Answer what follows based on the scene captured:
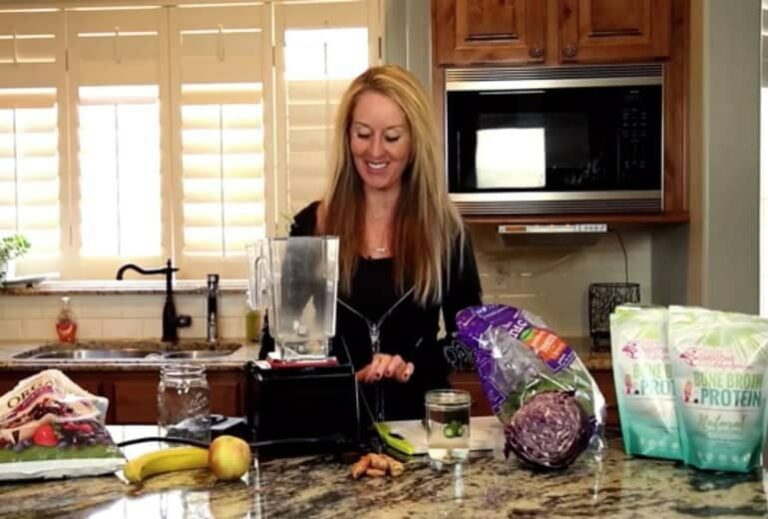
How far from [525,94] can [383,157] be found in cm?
138

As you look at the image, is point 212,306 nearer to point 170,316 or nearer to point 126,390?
point 170,316

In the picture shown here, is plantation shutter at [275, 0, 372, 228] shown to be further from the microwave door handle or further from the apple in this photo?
the apple

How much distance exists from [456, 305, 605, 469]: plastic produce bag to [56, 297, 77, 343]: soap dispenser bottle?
2.47m

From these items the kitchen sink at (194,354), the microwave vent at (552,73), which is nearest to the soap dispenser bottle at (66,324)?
the kitchen sink at (194,354)

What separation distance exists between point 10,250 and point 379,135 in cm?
228

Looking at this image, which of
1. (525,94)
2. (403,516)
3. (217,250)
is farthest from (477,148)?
(403,516)

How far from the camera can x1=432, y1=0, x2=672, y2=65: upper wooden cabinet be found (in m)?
3.18

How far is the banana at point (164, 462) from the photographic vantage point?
138 centimetres

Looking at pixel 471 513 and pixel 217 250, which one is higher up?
pixel 217 250

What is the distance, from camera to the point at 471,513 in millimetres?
1225

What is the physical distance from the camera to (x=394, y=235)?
6.74 feet

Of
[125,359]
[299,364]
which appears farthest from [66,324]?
[299,364]

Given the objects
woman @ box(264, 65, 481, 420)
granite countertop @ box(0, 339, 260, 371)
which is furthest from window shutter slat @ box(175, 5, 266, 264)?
woman @ box(264, 65, 481, 420)

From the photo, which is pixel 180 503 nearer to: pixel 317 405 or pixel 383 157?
pixel 317 405
